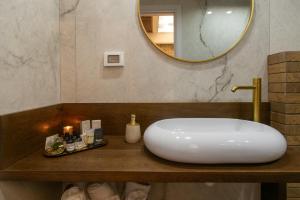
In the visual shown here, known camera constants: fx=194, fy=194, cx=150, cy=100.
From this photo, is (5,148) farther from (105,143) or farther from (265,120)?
(265,120)

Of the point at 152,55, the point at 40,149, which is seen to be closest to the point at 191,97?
the point at 152,55

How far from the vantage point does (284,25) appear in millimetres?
980

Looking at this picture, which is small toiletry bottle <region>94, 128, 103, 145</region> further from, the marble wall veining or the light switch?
the light switch

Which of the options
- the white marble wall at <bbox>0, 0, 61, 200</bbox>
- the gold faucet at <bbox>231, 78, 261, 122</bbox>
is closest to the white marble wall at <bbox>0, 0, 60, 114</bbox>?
the white marble wall at <bbox>0, 0, 61, 200</bbox>

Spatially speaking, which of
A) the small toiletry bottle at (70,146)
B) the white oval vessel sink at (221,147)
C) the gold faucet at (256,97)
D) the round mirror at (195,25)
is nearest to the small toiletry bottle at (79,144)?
the small toiletry bottle at (70,146)

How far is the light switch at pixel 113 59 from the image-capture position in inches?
39.4

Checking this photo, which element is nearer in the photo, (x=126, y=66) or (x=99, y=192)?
(x=99, y=192)

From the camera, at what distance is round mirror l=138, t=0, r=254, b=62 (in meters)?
0.98

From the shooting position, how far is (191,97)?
101 cm

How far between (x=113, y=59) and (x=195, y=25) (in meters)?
0.46

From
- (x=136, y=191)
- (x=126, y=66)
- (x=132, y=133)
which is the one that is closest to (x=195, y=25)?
(x=126, y=66)

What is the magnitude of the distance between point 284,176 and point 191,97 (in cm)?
53

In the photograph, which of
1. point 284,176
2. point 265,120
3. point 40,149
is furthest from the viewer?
point 265,120

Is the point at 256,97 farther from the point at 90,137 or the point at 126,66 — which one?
the point at 90,137
